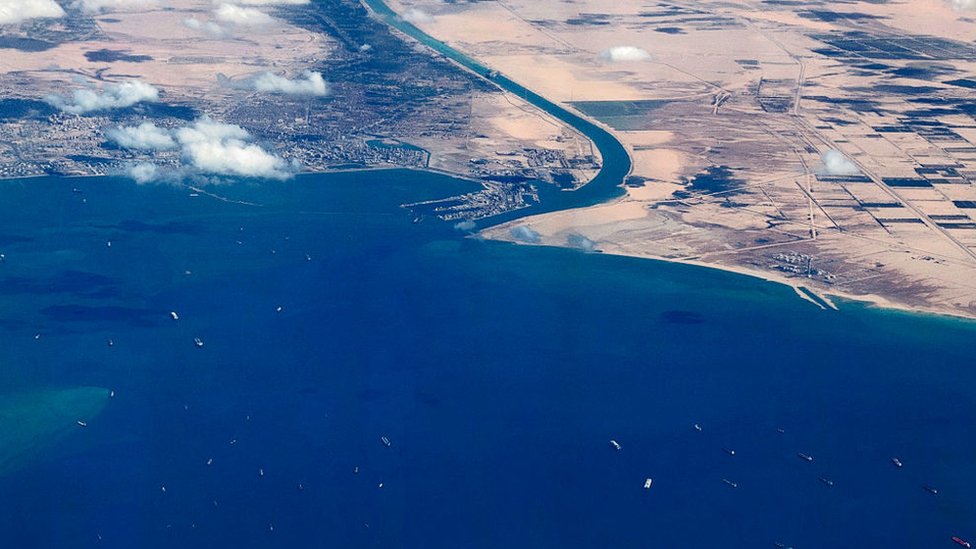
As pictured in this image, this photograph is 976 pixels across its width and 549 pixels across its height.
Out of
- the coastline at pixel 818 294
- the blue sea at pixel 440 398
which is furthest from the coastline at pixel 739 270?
the blue sea at pixel 440 398

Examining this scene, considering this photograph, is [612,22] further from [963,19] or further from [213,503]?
[213,503]

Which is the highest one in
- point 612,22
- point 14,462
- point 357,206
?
point 612,22

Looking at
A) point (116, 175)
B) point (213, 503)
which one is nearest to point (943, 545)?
point (213, 503)

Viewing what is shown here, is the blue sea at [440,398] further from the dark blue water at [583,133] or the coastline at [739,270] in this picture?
the dark blue water at [583,133]

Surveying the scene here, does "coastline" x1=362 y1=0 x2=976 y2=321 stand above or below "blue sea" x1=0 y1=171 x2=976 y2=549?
above

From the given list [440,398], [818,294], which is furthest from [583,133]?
[440,398]

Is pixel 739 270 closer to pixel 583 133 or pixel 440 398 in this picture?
pixel 440 398

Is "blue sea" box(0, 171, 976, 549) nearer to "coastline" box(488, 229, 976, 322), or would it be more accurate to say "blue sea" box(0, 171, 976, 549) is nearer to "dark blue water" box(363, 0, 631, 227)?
"coastline" box(488, 229, 976, 322)

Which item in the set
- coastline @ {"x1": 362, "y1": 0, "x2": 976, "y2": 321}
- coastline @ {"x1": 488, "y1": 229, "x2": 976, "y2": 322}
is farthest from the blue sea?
coastline @ {"x1": 362, "y1": 0, "x2": 976, "y2": 321}
